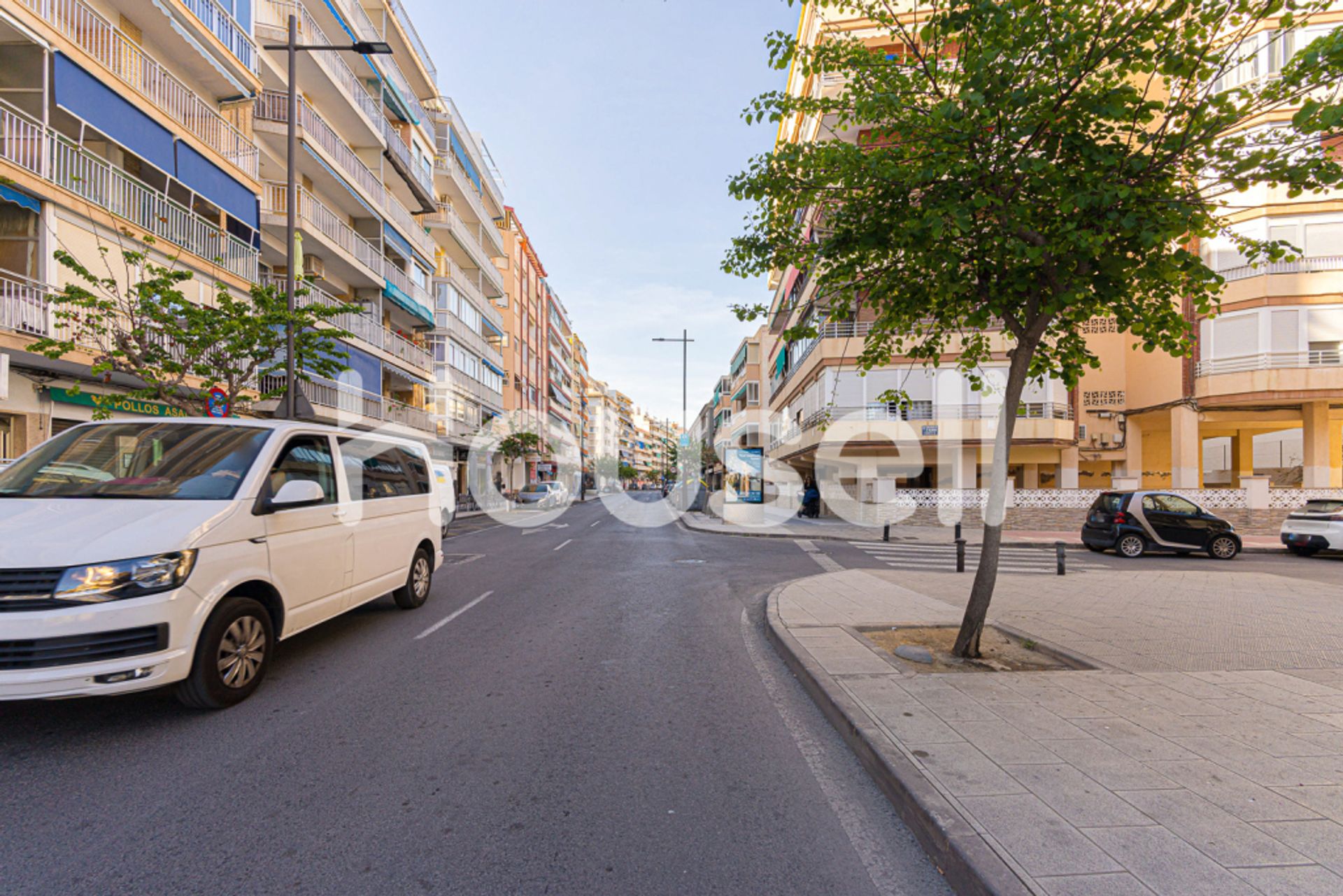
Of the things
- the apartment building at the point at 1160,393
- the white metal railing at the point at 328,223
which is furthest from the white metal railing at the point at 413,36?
the apartment building at the point at 1160,393

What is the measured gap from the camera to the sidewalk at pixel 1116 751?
2.53 metres

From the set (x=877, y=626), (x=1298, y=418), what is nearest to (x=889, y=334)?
(x=877, y=626)

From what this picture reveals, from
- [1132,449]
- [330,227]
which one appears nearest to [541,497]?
[330,227]

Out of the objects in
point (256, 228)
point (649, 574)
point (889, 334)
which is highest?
point (256, 228)

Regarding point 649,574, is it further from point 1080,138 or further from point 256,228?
→ point 256,228

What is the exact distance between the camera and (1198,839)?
2676 mm

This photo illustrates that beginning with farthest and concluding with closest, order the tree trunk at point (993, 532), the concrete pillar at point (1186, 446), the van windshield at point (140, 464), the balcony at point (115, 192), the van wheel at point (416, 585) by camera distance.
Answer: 1. the concrete pillar at point (1186, 446)
2. the balcony at point (115, 192)
3. the van wheel at point (416, 585)
4. the tree trunk at point (993, 532)
5. the van windshield at point (140, 464)

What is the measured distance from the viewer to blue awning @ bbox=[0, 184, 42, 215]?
1099 centimetres

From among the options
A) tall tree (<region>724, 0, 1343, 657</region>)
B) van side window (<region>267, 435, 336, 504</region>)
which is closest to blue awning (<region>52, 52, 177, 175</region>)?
van side window (<region>267, 435, 336, 504</region>)

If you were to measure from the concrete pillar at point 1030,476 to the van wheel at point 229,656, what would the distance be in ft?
101

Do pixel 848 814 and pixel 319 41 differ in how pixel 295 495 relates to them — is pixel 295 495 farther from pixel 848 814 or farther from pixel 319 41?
pixel 319 41

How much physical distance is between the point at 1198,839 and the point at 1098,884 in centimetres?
65

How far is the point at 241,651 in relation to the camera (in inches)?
176

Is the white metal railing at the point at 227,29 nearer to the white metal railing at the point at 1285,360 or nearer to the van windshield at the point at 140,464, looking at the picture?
the van windshield at the point at 140,464
